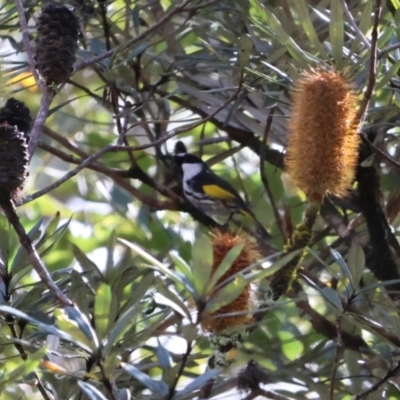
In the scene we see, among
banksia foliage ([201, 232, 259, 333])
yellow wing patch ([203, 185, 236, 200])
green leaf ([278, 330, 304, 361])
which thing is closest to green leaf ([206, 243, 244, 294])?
banksia foliage ([201, 232, 259, 333])

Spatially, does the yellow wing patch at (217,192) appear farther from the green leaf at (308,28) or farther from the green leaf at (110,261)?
the green leaf at (308,28)

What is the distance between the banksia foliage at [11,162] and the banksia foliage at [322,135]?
0.26m

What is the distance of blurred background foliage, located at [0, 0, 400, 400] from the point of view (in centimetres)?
84

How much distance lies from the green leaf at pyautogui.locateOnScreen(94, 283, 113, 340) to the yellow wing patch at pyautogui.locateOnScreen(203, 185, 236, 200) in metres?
1.55

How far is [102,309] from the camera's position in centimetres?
68

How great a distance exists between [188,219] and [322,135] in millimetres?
1323

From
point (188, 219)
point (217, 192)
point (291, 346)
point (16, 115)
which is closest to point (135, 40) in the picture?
point (16, 115)

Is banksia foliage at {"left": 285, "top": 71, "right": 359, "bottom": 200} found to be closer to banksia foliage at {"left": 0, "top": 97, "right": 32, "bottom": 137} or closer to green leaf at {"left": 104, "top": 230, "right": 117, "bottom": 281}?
banksia foliage at {"left": 0, "top": 97, "right": 32, "bottom": 137}

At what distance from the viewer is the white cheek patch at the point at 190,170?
6.98ft

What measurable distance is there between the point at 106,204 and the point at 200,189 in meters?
0.43

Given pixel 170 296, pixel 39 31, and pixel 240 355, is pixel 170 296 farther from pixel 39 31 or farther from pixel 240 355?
pixel 240 355

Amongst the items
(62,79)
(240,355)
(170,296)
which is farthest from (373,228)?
(170,296)

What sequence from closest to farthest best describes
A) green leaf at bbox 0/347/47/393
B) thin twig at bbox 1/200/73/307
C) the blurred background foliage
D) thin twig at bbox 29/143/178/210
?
green leaf at bbox 0/347/47/393
thin twig at bbox 1/200/73/307
the blurred background foliage
thin twig at bbox 29/143/178/210

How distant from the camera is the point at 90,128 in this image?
7.34 ft
